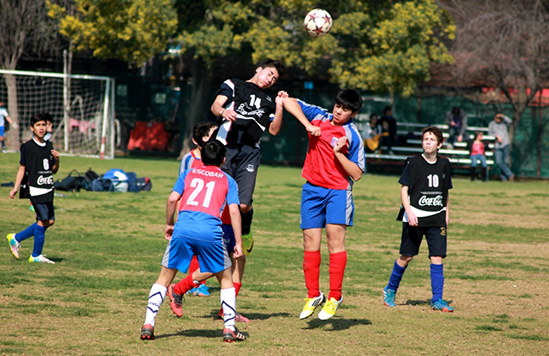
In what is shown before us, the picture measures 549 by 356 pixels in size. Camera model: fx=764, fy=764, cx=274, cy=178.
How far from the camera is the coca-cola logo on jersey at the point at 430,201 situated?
8.16m

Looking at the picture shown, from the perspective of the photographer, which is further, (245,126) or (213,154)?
(245,126)

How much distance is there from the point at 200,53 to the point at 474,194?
38.3 feet

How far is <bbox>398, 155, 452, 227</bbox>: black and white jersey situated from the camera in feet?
26.7

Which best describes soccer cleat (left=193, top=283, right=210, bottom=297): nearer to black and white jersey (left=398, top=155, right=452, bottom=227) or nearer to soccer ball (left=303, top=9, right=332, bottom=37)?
black and white jersey (left=398, top=155, right=452, bottom=227)

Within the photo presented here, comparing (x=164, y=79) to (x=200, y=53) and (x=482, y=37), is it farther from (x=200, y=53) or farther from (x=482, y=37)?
(x=482, y=37)

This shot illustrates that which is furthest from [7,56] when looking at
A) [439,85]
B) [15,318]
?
[15,318]

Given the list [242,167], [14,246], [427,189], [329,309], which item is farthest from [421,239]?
[14,246]

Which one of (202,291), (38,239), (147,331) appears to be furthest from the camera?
(38,239)

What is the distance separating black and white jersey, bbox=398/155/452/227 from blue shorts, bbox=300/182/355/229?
4.19ft

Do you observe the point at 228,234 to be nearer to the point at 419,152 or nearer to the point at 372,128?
the point at 419,152

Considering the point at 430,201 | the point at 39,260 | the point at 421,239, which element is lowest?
the point at 39,260

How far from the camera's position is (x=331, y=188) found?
7062mm

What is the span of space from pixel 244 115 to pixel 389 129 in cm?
2140

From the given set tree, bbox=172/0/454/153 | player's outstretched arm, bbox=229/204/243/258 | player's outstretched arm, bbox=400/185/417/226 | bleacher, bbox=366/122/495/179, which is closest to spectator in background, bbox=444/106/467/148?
bleacher, bbox=366/122/495/179
